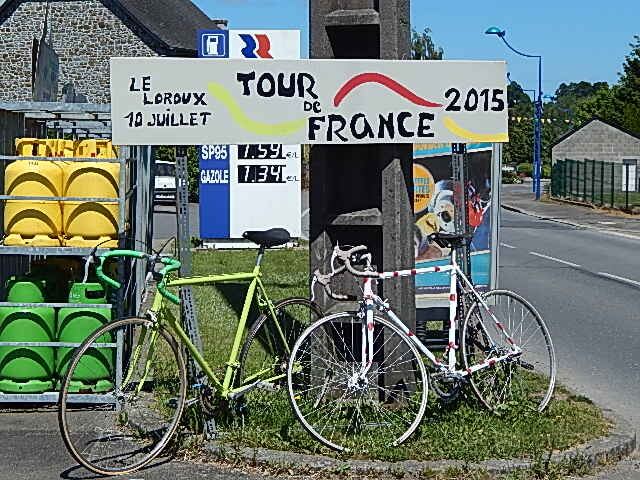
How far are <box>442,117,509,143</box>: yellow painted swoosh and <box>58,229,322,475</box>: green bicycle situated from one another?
1225mm

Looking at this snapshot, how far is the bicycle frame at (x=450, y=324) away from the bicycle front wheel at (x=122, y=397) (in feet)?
3.46

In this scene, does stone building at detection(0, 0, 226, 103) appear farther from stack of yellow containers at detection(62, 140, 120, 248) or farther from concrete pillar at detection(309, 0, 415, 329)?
concrete pillar at detection(309, 0, 415, 329)

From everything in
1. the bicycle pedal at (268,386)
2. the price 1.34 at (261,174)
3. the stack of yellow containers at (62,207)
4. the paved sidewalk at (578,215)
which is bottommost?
the bicycle pedal at (268,386)

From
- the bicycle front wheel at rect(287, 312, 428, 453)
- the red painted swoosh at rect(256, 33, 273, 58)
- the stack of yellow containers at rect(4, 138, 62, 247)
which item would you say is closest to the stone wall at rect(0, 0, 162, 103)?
the red painted swoosh at rect(256, 33, 273, 58)

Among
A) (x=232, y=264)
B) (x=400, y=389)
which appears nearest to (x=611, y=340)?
(x=400, y=389)

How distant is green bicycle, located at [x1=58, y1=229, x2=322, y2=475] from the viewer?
20.7ft

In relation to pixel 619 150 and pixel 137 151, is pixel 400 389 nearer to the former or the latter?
pixel 137 151

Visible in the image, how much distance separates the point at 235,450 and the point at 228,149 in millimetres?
14423

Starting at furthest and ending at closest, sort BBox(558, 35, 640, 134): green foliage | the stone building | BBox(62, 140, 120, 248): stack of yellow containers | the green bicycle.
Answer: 1. BBox(558, 35, 640, 134): green foliage
2. the stone building
3. BBox(62, 140, 120, 248): stack of yellow containers
4. the green bicycle

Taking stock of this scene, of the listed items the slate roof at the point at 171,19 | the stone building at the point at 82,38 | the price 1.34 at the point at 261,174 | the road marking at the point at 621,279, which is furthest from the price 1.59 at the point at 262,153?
the slate roof at the point at 171,19

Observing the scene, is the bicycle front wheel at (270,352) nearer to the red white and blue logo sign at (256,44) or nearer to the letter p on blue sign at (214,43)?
the red white and blue logo sign at (256,44)

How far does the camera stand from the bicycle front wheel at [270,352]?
6848 mm

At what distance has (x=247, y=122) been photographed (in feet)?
22.4

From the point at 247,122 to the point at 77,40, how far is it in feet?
179
